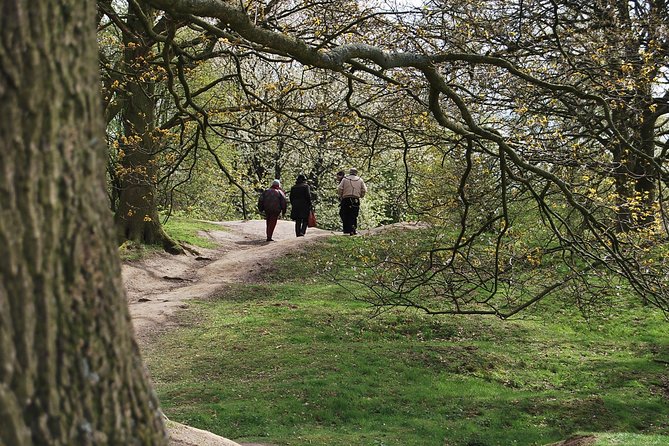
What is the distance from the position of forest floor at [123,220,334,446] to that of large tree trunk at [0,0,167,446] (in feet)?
37.0

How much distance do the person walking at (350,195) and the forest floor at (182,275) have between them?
53.6 inches

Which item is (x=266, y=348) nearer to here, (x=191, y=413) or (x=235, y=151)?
(x=191, y=413)

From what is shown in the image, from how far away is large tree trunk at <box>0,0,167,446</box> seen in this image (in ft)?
6.50

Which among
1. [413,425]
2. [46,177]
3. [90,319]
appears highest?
[46,177]

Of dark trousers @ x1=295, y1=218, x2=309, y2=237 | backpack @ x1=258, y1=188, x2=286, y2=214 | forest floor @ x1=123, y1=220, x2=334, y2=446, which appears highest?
backpack @ x1=258, y1=188, x2=286, y2=214

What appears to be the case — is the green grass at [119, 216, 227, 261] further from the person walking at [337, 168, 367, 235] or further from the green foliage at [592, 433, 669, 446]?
the green foliage at [592, 433, 669, 446]

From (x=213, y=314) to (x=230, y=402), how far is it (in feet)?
16.4

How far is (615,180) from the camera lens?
1327 centimetres

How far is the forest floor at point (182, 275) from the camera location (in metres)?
14.6

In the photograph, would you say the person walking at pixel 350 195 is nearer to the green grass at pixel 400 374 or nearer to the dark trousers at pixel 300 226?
the dark trousers at pixel 300 226

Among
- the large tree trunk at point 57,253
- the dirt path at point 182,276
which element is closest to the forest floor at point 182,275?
the dirt path at point 182,276

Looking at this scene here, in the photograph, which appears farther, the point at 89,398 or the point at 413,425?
the point at 413,425

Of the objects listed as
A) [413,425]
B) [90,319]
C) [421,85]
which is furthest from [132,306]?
[90,319]

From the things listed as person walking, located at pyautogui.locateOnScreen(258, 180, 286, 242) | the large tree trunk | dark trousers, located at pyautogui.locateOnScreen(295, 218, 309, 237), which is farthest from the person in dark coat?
the large tree trunk
